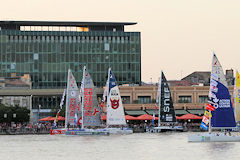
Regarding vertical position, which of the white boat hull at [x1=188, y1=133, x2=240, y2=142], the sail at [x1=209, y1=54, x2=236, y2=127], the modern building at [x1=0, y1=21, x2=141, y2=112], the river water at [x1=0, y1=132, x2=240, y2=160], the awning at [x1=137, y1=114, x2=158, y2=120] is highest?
the modern building at [x1=0, y1=21, x2=141, y2=112]

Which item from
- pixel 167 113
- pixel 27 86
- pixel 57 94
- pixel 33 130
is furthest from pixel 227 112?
pixel 27 86

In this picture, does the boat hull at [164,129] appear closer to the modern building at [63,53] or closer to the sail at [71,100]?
the sail at [71,100]

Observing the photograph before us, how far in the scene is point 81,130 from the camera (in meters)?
93.7

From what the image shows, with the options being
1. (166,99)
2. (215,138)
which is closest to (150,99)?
(166,99)

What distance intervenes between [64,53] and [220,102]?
115193 mm

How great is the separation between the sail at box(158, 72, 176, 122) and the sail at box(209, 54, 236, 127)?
37.4 m

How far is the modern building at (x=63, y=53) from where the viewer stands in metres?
179

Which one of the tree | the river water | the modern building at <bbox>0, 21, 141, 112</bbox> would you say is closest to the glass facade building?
the modern building at <bbox>0, 21, 141, 112</bbox>

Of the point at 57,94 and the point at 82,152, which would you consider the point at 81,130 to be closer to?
the point at 82,152

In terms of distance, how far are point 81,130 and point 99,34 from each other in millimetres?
91873

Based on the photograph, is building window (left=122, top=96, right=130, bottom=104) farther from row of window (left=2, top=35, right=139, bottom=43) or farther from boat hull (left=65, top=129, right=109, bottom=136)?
row of window (left=2, top=35, right=139, bottom=43)

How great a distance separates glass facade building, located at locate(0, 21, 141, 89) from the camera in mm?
179250

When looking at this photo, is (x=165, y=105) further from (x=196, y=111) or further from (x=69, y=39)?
(x=69, y=39)

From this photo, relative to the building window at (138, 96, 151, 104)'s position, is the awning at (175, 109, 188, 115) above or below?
below
